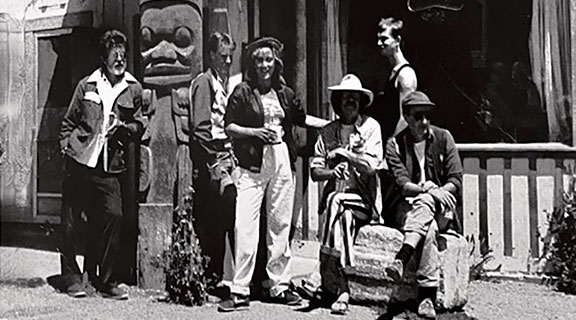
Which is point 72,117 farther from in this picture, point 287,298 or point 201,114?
point 287,298

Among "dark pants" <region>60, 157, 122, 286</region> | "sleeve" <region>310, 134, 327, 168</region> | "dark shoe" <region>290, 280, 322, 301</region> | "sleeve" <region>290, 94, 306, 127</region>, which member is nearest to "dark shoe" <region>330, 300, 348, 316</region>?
"dark shoe" <region>290, 280, 322, 301</region>

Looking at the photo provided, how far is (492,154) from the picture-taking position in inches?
287

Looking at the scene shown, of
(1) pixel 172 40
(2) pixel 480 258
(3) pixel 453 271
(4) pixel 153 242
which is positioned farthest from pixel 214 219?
(2) pixel 480 258

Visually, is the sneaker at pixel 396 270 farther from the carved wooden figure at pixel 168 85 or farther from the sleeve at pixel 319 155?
the carved wooden figure at pixel 168 85

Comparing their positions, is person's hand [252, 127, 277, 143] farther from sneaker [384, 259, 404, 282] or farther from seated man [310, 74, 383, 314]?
sneaker [384, 259, 404, 282]

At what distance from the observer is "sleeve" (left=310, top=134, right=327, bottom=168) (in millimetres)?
7234

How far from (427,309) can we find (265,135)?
76.1 inches

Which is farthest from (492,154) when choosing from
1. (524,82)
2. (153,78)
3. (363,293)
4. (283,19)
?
(153,78)

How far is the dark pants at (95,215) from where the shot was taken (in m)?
7.94

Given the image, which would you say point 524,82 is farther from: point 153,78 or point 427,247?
point 153,78

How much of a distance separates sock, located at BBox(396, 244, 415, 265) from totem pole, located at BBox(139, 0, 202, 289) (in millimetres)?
2061

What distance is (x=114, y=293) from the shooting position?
789 centimetres

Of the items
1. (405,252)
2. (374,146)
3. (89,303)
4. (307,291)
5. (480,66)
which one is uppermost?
(480,66)

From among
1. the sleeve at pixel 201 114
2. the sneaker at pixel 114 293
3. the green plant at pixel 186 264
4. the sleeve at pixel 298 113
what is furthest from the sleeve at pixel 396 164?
the sneaker at pixel 114 293
